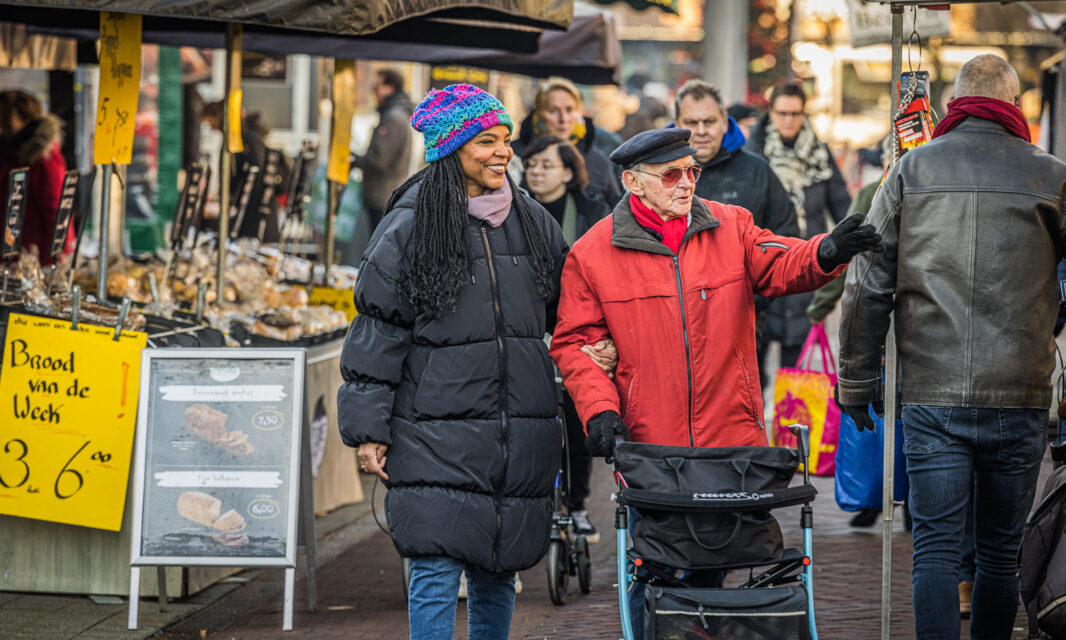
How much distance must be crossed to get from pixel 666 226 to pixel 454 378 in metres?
0.84

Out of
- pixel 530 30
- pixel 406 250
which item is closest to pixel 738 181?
pixel 530 30

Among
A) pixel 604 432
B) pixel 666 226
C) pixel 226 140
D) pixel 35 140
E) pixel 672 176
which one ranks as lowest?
pixel 604 432

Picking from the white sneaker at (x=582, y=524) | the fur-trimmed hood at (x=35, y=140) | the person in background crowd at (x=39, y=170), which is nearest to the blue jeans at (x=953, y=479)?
the white sneaker at (x=582, y=524)

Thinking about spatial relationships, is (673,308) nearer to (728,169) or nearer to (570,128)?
(728,169)

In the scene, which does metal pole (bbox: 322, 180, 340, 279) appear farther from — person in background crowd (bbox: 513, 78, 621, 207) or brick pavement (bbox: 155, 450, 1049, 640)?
brick pavement (bbox: 155, 450, 1049, 640)

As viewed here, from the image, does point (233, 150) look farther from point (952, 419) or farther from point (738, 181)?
point (952, 419)

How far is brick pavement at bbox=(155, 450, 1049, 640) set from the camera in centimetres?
599

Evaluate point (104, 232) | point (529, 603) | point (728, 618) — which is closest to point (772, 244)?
point (728, 618)

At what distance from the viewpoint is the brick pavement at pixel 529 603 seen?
5988 millimetres

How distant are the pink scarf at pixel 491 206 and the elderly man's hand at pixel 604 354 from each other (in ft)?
1.61

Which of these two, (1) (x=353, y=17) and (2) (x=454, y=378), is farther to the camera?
(1) (x=353, y=17)

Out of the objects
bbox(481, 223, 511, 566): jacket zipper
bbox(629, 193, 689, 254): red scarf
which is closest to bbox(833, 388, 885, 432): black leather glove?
bbox(629, 193, 689, 254): red scarf

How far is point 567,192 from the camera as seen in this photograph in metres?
7.27

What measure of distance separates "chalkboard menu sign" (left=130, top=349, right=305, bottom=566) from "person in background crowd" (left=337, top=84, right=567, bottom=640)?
64.5 inches
